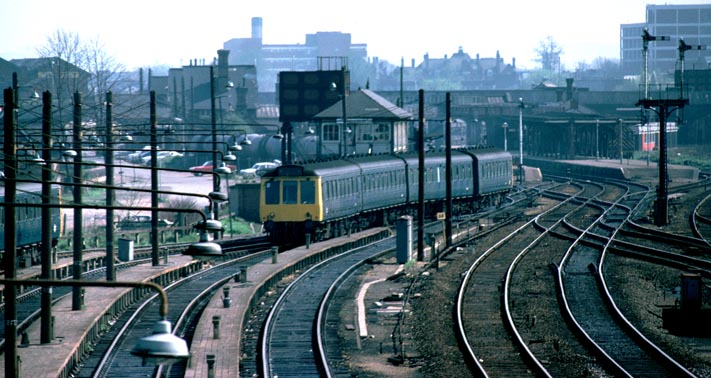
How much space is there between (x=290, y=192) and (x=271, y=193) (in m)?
0.82

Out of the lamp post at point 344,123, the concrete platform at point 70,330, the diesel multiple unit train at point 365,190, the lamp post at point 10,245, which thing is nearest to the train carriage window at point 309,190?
the diesel multiple unit train at point 365,190

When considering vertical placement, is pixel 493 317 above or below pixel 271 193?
below

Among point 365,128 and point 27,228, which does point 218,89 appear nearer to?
point 365,128

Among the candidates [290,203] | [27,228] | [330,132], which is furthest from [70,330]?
[330,132]

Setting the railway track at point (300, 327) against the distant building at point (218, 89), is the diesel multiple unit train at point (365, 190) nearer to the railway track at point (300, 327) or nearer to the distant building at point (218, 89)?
the railway track at point (300, 327)

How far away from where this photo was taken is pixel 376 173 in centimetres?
5184

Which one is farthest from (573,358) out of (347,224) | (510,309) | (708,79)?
(708,79)

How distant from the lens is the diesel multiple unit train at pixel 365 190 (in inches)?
1785

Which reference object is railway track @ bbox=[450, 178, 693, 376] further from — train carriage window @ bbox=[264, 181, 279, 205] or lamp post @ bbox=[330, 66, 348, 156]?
lamp post @ bbox=[330, 66, 348, 156]

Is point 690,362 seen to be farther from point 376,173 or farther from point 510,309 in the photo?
point 376,173

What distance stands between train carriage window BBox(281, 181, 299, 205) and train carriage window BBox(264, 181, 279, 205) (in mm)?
288

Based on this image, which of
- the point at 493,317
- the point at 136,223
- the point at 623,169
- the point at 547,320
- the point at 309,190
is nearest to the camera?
the point at 547,320

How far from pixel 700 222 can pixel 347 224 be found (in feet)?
49.5

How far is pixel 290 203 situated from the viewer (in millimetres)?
45250
